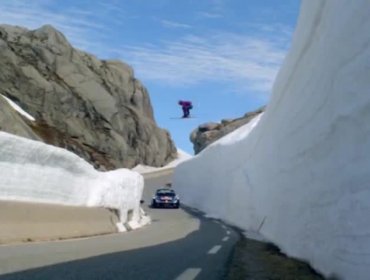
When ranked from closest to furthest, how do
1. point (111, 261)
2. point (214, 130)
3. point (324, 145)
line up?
point (324, 145) → point (111, 261) → point (214, 130)

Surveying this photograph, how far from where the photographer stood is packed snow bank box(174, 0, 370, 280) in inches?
285

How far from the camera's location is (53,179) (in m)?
16.7

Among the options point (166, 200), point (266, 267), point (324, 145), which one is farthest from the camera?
point (166, 200)

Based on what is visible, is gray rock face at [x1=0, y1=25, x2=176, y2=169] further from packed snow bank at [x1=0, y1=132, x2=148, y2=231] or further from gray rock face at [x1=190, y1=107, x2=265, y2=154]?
packed snow bank at [x1=0, y1=132, x2=148, y2=231]

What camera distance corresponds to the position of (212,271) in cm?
971

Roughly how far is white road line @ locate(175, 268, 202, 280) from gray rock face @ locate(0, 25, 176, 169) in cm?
5746

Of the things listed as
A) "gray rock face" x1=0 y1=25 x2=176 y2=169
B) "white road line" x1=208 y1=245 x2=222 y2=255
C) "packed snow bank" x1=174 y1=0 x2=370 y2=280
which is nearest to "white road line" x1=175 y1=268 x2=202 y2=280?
"packed snow bank" x1=174 y1=0 x2=370 y2=280

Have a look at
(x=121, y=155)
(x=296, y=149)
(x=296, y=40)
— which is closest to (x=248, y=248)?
(x=296, y=149)

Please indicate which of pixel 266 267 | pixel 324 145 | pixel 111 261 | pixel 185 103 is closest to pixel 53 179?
pixel 111 261

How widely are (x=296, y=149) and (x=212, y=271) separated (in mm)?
4482

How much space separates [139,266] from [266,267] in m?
2.34

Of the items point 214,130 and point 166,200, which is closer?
point 166,200

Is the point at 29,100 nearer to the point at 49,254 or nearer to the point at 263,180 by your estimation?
the point at 263,180

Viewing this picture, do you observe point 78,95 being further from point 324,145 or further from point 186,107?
point 324,145
